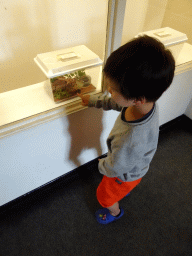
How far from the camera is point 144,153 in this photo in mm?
754

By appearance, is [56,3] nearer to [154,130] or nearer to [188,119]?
[154,130]

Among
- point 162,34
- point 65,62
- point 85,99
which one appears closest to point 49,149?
point 85,99

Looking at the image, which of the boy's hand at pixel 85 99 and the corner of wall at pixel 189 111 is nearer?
the boy's hand at pixel 85 99

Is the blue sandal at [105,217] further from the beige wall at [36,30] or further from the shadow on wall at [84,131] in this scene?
the beige wall at [36,30]

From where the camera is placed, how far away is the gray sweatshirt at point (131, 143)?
0.67 m

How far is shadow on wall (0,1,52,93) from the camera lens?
134 cm

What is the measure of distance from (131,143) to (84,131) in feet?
1.52

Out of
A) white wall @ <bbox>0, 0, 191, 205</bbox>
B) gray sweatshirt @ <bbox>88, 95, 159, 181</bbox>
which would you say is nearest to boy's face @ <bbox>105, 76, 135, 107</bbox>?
gray sweatshirt @ <bbox>88, 95, 159, 181</bbox>

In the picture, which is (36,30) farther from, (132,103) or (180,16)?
(132,103)

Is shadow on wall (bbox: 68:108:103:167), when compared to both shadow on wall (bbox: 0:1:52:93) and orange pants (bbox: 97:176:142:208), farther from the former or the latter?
shadow on wall (bbox: 0:1:52:93)

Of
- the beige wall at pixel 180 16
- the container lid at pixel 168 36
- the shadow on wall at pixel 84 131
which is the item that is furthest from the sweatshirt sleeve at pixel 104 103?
the beige wall at pixel 180 16

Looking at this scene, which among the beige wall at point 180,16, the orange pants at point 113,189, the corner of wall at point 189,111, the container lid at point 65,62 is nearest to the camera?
the container lid at point 65,62

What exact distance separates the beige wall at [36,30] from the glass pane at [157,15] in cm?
21

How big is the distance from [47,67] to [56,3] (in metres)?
0.90
